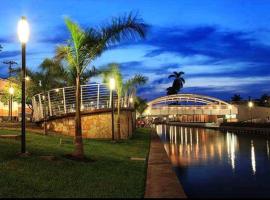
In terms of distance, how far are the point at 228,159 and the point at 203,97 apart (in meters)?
129

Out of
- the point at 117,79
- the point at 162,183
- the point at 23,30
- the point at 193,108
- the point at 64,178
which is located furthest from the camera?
the point at 193,108

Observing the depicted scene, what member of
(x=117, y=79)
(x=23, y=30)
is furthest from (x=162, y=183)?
(x=117, y=79)

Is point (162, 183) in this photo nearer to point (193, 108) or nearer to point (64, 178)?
point (64, 178)

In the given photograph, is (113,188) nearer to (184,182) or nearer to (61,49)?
(184,182)

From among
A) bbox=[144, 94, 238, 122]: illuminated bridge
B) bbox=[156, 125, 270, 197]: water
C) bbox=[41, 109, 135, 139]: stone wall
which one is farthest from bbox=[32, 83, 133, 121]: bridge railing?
bbox=[144, 94, 238, 122]: illuminated bridge

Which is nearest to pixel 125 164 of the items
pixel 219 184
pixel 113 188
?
pixel 219 184

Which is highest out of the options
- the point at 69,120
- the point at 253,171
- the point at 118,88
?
the point at 118,88

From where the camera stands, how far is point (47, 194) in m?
9.84

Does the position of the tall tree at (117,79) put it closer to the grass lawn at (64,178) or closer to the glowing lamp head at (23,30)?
the grass lawn at (64,178)

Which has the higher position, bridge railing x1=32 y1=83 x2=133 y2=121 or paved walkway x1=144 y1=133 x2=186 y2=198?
bridge railing x1=32 y1=83 x2=133 y2=121

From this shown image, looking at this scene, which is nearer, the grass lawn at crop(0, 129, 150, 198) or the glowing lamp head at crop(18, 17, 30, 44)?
the grass lawn at crop(0, 129, 150, 198)

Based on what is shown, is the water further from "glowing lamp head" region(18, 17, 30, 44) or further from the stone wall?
the stone wall

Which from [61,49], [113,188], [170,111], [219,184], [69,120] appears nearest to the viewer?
[113,188]

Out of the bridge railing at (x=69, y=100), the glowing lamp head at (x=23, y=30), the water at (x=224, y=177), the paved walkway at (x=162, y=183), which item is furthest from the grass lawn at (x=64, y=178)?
the bridge railing at (x=69, y=100)
